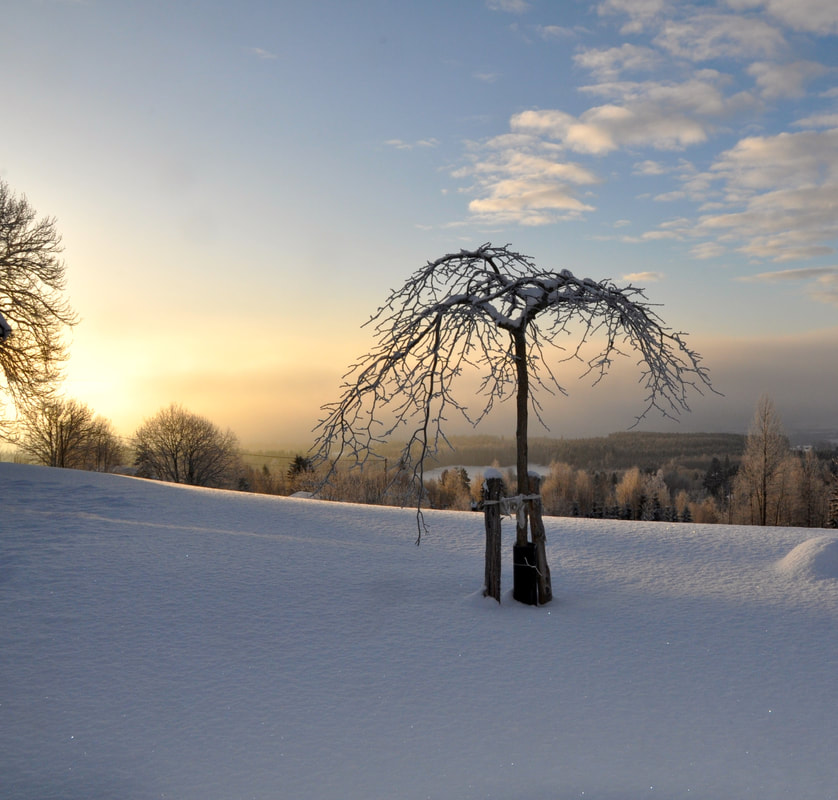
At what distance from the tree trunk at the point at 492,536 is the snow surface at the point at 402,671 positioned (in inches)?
7.8

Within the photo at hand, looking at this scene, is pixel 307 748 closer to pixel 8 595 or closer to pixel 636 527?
pixel 8 595

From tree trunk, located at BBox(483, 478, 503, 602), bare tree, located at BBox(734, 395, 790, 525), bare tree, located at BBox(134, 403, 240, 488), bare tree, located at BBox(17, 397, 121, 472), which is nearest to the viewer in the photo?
tree trunk, located at BBox(483, 478, 503, 602)

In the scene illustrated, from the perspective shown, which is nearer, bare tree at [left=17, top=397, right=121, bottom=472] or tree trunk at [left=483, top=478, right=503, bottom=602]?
tree trunk at [left=483, top=478, right=503, bottom=602]

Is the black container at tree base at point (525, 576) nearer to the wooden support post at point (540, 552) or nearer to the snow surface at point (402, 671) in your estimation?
the wooden support post at point (540, 552)

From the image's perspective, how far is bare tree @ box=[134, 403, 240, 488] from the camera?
148ft

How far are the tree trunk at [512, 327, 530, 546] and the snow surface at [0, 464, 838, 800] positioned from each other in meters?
0.96

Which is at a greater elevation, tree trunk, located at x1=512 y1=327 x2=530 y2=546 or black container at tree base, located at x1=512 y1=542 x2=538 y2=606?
tree trunk, located at x1=512 y1=327 x2=530 y2=546

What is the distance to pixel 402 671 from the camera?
6180mm

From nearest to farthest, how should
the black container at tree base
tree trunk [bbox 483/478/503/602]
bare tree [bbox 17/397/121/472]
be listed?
1. tree trunk [bbox 483/478/503/602]
2. the black container at tree base
3. bare tree [bbox 17/397/121/472]

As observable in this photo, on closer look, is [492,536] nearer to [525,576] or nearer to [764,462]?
[525,576]

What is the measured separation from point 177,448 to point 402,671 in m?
42.5

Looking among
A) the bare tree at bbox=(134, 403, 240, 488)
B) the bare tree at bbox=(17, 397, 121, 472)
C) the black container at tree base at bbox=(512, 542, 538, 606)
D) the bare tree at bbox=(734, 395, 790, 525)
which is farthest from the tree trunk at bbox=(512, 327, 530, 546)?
the bare tree at bbox=(134, 403, 240, 488)

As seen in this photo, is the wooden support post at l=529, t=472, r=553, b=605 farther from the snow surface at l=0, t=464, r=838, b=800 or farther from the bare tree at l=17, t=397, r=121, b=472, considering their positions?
the bare tree at l=17, t=397, r=121, b=472

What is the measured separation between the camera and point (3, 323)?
15.5 meters
